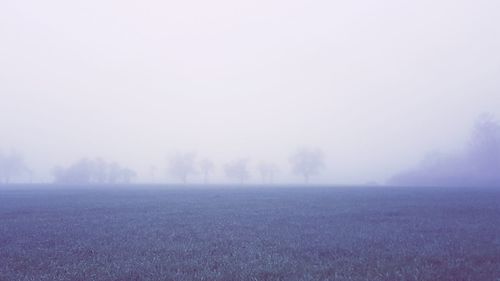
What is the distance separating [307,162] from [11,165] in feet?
479

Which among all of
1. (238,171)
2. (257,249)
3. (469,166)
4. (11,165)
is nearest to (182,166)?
(238,171)

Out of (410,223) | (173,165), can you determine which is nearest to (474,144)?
(410,223)

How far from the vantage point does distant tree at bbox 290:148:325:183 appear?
169750 mm

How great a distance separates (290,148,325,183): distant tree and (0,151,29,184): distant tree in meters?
139

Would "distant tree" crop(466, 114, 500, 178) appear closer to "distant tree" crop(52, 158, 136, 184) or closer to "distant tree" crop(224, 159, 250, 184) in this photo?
"distant tree" crop(224, 159, 250, 184)

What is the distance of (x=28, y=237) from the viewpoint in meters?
19.3

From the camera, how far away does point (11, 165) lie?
182000mm

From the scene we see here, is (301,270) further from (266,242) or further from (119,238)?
(119,238)

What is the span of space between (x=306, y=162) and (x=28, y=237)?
155221mm

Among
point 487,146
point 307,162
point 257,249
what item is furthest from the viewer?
point 307,162

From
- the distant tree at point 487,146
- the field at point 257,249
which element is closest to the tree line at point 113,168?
the distant tree at point 487,146

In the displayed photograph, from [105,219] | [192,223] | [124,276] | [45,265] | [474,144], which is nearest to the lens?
[124,276]

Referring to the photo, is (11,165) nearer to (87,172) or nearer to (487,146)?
(87,172)

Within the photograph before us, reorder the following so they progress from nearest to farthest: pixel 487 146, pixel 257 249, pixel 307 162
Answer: pixel 257 249 < pixel 487 146 < pixel 307 162
